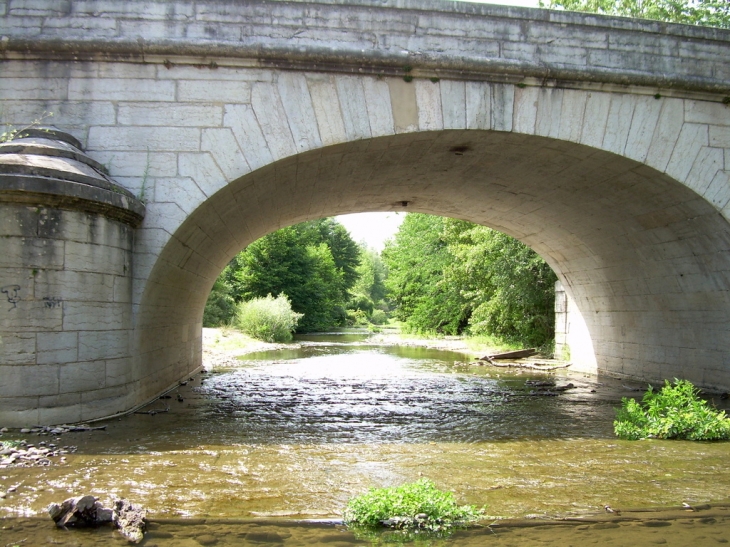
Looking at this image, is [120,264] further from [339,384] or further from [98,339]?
[339,384]

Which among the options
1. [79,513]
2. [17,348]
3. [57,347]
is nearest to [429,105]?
[57,347]

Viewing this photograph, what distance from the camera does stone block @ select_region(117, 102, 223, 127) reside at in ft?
23.0

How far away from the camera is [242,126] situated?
6.98m

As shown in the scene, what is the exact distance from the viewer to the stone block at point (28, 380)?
19.2 ft

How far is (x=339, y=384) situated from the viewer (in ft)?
35.0

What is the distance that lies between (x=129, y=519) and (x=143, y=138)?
4.74 m

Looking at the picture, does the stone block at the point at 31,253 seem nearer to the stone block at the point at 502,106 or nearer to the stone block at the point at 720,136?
the stone block at the point at 502,106

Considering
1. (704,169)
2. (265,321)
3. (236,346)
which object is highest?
(704,169)

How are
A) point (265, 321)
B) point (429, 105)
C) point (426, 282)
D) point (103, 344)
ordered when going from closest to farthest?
point (103, 344) < point (429, 105) < point (265, 321) < point (426, 282)

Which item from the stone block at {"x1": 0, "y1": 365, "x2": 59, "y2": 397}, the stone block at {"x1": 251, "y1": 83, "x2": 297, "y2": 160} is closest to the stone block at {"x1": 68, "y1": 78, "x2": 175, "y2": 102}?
the stone block at {"x1": 251, "y1": 83, "x2": 297, "y2": 160}

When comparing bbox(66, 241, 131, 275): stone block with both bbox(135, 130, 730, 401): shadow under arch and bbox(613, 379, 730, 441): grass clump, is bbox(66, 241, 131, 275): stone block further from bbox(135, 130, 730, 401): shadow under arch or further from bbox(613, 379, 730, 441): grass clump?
bbox(613, 379, 730, 441): grass clump

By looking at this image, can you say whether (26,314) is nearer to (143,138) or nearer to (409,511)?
(143,138)

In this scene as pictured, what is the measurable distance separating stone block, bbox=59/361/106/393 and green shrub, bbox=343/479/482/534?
3682 mm

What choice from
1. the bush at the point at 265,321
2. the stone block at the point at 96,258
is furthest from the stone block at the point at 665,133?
the bush at the point at 265,321
